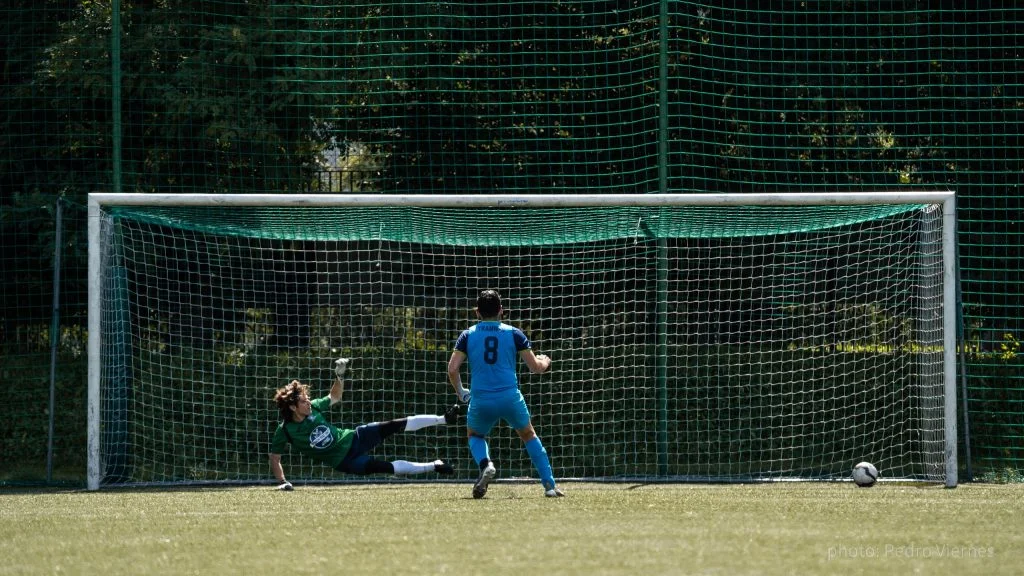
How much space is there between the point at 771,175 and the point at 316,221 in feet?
15.1

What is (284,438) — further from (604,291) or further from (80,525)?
Result: (604,291)

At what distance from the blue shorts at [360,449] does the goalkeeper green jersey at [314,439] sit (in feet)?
0.16

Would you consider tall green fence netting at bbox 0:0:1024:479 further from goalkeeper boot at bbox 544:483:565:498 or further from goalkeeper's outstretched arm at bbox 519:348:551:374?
goalkeeper boot at bbox 544:483:565:498

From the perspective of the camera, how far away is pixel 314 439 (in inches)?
364

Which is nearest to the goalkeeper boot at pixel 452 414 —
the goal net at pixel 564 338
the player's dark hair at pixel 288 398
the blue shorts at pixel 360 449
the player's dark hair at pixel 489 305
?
the blue shorts at pixel 360 449

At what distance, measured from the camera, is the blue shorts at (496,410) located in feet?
27.4

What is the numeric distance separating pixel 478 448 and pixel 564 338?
2964 mm

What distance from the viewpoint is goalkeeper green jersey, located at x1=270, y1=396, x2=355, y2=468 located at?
9.23m

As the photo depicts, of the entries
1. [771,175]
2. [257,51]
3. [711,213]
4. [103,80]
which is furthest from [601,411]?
[103,80]

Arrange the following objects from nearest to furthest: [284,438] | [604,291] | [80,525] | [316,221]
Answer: [80,525]
[284,438]
[316,221]
[604,291]

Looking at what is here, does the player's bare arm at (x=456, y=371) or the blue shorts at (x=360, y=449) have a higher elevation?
the player's bare arm at (x=456, y=371)

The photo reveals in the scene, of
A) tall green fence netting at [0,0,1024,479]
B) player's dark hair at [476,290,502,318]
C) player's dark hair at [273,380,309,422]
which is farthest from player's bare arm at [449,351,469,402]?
tall green fence netting at [0,0,1024,479]

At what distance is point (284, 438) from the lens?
30.4 feet

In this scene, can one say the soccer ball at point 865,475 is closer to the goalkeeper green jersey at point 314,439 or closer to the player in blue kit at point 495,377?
the player in blue kit at point 495,377
